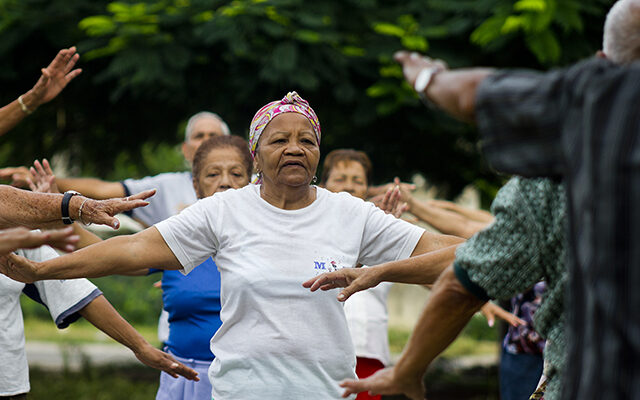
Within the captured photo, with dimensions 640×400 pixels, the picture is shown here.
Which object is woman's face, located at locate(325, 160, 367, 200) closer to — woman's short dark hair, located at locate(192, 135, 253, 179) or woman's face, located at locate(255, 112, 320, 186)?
woman's short dark hair, located at locate(192, 135, 253, 179)

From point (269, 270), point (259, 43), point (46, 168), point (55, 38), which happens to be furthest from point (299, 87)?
point (269, 270)

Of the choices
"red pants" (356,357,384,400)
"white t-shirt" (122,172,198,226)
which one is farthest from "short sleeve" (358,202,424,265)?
"white t-shirt" (122,172,198,226)

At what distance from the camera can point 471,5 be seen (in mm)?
6840

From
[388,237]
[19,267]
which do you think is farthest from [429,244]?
[19,267]

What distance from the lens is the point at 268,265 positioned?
3.19 m

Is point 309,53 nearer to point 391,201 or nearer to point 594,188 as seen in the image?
point 391,201

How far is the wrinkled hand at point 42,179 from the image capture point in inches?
177

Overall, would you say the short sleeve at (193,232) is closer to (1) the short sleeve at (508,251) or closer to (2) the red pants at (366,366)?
(1) the short sleeve at (508,251)

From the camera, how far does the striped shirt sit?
6.20 feet

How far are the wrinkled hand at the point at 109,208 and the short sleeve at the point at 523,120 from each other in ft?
5.56

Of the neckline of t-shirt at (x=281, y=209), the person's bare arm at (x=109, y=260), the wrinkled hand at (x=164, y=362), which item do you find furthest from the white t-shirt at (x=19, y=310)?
the neckline of t-shirt at (x=281, y=209)

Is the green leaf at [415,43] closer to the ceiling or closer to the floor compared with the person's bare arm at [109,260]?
closer to the ceiling

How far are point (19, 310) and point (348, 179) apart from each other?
2315mm

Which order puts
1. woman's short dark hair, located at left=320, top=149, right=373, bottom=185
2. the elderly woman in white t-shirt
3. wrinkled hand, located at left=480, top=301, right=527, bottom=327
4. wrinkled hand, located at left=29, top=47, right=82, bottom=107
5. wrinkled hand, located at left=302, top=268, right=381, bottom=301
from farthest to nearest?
1. woman's short dark hair, located at left=320, top=149, right=373, bottom=185
2. wrinkled hand, located at left=480, top=301, right=527, bottom=327
3. wrinkled hand, located at left=29, top=47, right=82, bottom=107
4. the elderly woman in white t-shirt
5. wrinkled hand, located at left=302, top=268, right=381, bottom=301
